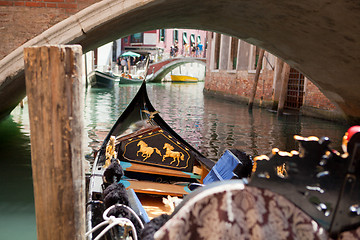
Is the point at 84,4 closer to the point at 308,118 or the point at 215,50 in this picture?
the point at 308,118

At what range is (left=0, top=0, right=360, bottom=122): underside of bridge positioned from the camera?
2.25m

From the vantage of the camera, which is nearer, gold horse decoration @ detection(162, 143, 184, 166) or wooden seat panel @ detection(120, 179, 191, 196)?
wooden seat panel @ detection(120, 179, 191, 196)

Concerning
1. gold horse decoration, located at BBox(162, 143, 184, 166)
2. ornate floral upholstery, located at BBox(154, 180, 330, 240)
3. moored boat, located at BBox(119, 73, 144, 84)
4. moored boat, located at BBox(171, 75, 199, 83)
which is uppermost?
ornate floral upholstery, located at BBox(154, 180, 330, 240)

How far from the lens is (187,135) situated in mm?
4836

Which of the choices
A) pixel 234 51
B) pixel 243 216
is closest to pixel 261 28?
pixel 243 216

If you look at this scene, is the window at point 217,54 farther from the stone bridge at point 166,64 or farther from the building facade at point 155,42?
the building facade at point 155,42

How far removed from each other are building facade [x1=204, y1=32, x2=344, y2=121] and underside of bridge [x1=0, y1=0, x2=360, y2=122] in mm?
1638

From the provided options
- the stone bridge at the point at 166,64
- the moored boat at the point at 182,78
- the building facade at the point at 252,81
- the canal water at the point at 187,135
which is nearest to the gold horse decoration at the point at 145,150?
the canal water at the point at 187,135

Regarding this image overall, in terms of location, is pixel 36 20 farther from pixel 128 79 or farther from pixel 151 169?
pixel 128 79

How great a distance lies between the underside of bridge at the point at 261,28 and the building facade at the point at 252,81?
5.37 feet

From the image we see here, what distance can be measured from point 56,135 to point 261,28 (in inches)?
110

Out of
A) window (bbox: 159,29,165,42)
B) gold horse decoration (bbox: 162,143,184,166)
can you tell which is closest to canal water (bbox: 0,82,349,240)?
gold horse decoration (bbox: 162,143,184,166)

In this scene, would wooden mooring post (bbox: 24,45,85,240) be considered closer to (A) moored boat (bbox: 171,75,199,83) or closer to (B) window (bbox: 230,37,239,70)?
(B) window (bbox: 230,37,239,70)

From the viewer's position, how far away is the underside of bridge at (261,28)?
2.25 meters
